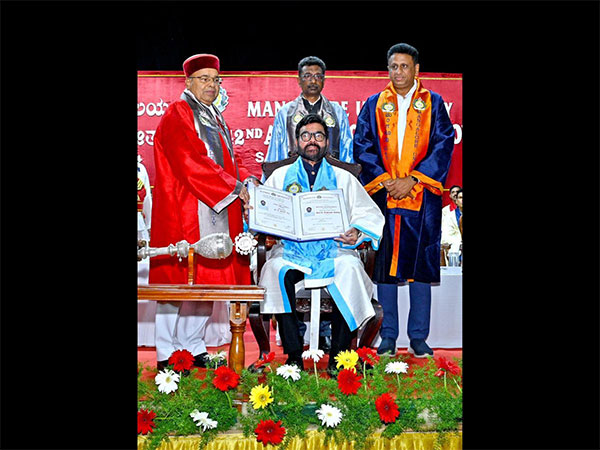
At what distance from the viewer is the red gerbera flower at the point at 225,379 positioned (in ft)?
11.9

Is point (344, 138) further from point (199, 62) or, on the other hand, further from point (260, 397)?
point (260, 397)

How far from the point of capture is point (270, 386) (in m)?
3.72

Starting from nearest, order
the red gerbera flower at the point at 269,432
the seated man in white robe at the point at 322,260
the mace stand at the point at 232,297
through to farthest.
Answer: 1. the red gerbera flower at the point at 269,432
2. the mace stand at the point at 232,297
3. the seated man in white robe at the point at 322,260

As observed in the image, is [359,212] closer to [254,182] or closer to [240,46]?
[254,182]

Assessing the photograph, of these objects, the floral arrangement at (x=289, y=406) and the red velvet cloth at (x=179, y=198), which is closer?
the floral arrangement at (x=289, y=406)

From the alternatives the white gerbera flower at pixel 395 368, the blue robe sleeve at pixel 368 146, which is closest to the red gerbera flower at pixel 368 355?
the white gerbera flower at pixel 395 368

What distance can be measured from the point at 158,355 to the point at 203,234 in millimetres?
950

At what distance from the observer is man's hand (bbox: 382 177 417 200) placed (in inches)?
198

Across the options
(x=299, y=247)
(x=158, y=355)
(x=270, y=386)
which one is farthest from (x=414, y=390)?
(x=158, y=355)

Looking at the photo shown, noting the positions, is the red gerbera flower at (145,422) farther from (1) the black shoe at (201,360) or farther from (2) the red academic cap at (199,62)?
(2) the red academic cap at (199,62)

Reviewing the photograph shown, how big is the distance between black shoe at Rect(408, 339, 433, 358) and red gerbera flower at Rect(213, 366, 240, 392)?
185 centimetres

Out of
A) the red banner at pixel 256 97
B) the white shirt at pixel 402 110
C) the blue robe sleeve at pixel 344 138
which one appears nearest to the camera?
the white shirt at pixel 402 110

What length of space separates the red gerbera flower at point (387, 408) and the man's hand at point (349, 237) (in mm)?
1266

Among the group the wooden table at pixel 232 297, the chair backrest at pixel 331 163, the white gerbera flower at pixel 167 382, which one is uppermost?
the chair backrest at pixel 331 163
